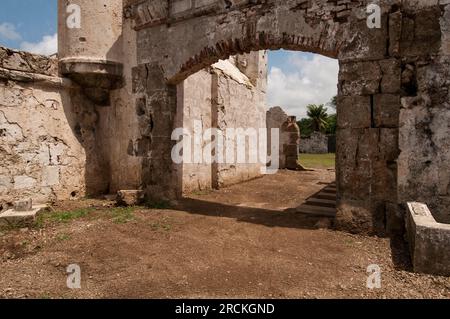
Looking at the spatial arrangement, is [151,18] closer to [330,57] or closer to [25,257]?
[330,57]

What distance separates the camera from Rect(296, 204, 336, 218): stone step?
16.8 ft

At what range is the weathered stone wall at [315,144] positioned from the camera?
98.4 feet

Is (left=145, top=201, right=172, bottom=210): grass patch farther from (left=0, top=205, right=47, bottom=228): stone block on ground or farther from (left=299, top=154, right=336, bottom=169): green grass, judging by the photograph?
(left=299, top=154, right=336, bottom=169): green grass

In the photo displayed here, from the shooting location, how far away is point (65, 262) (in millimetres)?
3199

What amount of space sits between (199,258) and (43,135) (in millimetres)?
4236

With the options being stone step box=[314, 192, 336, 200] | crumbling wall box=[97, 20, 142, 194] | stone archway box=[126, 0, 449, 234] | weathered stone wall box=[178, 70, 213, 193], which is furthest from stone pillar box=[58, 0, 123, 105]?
stone step box=[314, 192, 336, 200]

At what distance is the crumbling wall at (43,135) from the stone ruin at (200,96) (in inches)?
0.8

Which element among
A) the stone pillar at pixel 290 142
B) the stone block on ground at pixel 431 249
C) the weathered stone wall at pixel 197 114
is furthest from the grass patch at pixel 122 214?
the stone pillar at pixel 290 142

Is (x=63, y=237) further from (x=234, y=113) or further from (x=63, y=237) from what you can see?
(x=234, y=113)

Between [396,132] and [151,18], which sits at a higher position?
[151,18]

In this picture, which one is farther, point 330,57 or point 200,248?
point 330,57

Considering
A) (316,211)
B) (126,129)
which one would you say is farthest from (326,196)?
(126,129)
